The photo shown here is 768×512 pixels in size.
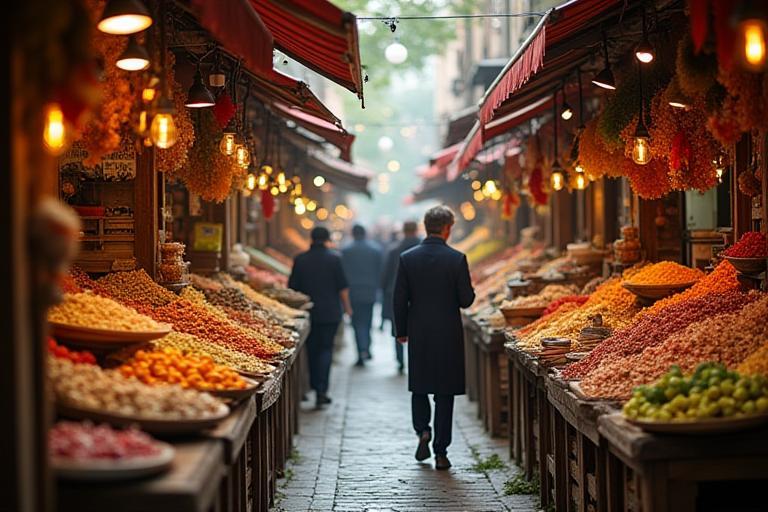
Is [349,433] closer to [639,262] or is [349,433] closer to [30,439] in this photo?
[639,262]

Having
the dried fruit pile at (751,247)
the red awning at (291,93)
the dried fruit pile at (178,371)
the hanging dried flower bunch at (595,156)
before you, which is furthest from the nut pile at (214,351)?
the hanging dried flower bunch at (595,156)

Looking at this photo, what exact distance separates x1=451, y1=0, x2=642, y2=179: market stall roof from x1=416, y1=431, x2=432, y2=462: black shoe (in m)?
3.08

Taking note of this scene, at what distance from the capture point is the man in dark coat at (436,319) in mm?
10062

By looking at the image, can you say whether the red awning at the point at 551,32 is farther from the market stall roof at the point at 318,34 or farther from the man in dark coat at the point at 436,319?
the man in dark coat at the point at 436,319

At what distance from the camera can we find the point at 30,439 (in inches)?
160

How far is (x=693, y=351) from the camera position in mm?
6426

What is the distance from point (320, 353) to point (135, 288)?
20.2ft

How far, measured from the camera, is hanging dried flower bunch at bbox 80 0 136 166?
20.8 feet

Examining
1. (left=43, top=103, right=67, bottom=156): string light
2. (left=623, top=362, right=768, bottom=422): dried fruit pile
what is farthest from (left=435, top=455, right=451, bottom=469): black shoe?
(left=43, top=103, right=67, bottom=156): string light

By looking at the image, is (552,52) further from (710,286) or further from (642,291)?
(710,286)

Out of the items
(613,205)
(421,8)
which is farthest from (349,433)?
(421,8)

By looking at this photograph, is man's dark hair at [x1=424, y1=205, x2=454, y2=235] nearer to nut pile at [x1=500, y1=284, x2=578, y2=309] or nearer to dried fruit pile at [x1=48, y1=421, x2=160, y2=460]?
nut pile at [x1=500, y1=284, x2=578, y2=309]

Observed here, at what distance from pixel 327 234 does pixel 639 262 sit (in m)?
4.92

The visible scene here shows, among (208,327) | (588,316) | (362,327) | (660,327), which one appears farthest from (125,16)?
(362,327)
